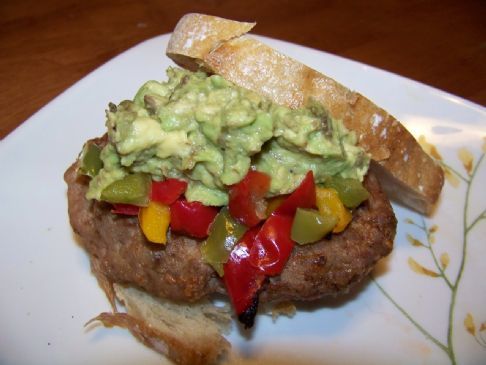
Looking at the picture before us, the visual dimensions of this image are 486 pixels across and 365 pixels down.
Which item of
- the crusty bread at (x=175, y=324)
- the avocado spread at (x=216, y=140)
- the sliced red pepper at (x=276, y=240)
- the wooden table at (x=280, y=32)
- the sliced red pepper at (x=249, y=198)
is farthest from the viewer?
the wooden table at (x=280, y=32)

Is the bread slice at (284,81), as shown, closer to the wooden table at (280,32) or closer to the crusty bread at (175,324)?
the crusty bread at (175,324)

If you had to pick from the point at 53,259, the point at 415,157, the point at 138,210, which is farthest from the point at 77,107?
the point at 415,157

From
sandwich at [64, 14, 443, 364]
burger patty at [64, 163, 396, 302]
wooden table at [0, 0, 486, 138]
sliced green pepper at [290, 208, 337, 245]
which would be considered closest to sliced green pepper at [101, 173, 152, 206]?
sandwich at [64, 14, 443, 364]

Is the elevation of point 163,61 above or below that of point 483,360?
above

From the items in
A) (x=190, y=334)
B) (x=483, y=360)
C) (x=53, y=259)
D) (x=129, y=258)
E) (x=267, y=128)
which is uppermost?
(x=267, y=128)

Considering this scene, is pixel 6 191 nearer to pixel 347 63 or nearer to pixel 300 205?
pixel 300 205

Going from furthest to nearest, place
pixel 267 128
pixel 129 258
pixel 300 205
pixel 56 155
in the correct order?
pixel 56 155, pixel 129 258, pixel 300 205, pixel 267 128

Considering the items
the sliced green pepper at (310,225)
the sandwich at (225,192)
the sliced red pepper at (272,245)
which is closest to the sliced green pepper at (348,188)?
the sandwich at (225,192)
